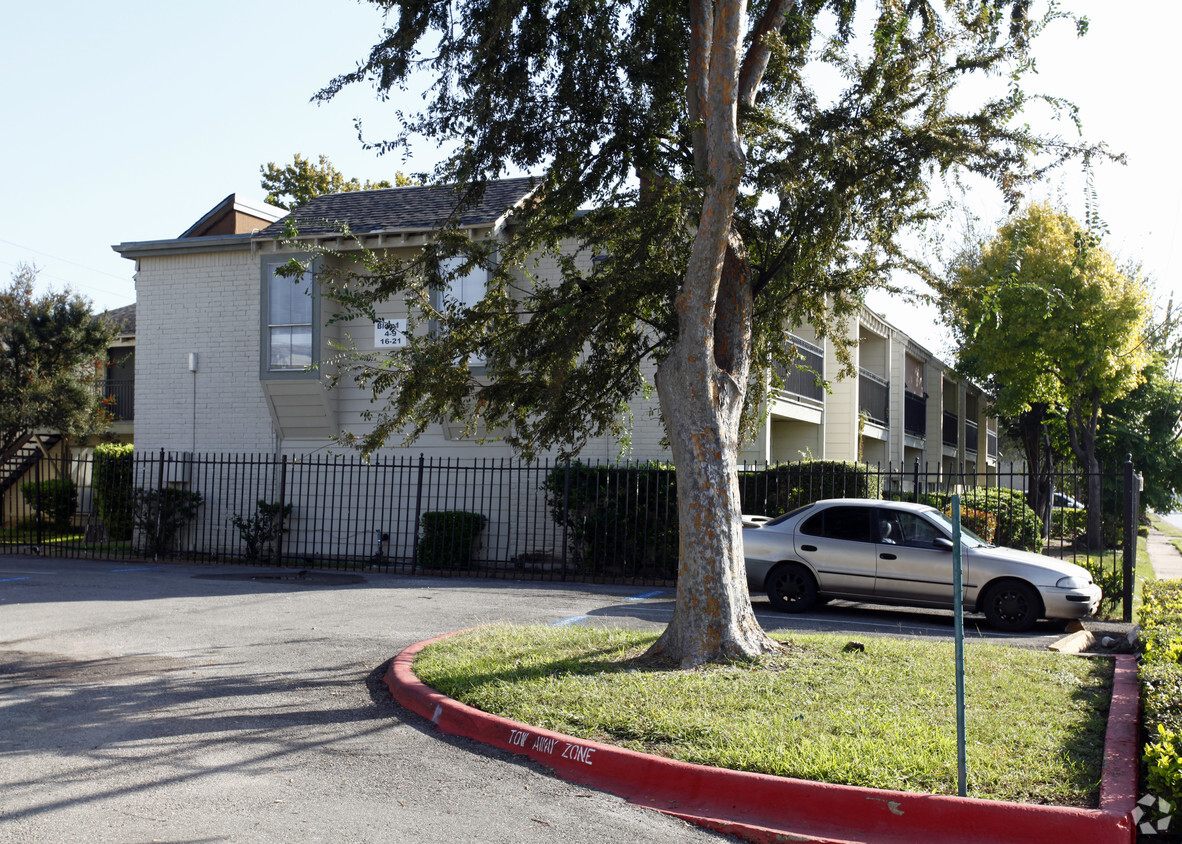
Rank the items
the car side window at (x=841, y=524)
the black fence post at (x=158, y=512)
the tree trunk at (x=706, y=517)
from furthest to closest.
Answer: the black fence post at (x=158, y=512) → the car side window at (x=841, y=524) → the tree trunk at (x=706, y=517)

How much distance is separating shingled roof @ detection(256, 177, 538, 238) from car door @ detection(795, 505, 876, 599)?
28.3ft

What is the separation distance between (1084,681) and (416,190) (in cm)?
1708

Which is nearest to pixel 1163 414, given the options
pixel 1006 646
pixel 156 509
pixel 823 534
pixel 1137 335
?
pixel 1137 335

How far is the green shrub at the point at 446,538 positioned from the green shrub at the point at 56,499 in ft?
34.6

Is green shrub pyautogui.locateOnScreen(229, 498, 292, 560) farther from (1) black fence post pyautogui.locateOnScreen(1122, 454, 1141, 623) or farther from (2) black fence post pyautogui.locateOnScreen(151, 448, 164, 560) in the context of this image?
(1) black fence post pyautogui.locateOnScreen(1122, 454, 1141, 623)

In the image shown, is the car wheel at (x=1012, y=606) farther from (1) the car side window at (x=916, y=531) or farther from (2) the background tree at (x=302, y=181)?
(2) the background tree at (x=302, y=181)

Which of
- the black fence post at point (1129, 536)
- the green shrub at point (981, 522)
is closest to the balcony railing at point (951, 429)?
the green shrub at point (981, 522)

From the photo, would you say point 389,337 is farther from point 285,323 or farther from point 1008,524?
point 1008,524

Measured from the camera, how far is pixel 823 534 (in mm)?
12617

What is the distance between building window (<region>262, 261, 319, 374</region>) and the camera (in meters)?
19.3

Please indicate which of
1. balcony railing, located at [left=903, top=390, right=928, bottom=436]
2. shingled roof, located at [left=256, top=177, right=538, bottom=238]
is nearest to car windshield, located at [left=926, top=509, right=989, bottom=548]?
shingled roof, located at [left=256, top=177, right=538, bottom=238]

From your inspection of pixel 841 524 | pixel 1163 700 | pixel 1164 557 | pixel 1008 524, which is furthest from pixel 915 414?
pixel 1163 700

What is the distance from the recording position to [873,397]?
27531mm

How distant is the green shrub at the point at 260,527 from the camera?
1900 centimetres
